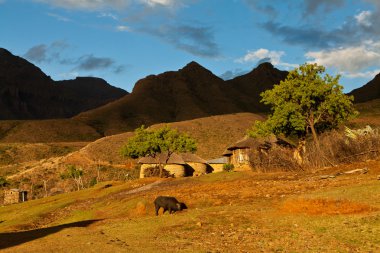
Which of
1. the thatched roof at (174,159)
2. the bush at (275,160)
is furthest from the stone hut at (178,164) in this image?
the bush at (275,160)

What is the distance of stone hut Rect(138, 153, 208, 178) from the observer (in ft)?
254

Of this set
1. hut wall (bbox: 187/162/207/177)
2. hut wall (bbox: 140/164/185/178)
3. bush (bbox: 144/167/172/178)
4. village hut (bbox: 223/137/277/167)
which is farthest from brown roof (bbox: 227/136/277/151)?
bush (bbox: 144/167/172/178)

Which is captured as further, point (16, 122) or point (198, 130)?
point (16, 122)

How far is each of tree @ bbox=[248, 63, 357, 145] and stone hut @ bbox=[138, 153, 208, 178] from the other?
1161 inches

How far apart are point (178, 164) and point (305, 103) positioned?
3587cm

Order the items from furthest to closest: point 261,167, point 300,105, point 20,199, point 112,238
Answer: point 20,199, point 300,105, point 261,167, point 112,238

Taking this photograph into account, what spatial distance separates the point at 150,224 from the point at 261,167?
2173 cm

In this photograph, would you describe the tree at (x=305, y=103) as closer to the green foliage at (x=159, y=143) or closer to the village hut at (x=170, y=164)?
the green foliage at (x=159, y=143)

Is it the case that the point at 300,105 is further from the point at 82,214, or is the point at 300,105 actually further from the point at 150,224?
the point at 150,224

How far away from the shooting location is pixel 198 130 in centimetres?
12412

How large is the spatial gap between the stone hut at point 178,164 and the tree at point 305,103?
2949cm

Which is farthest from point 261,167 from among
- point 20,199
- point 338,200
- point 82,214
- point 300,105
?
point 20,199

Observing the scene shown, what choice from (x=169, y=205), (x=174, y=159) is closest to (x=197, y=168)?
(x=174, y=159)

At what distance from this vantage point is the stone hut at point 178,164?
7756cm
